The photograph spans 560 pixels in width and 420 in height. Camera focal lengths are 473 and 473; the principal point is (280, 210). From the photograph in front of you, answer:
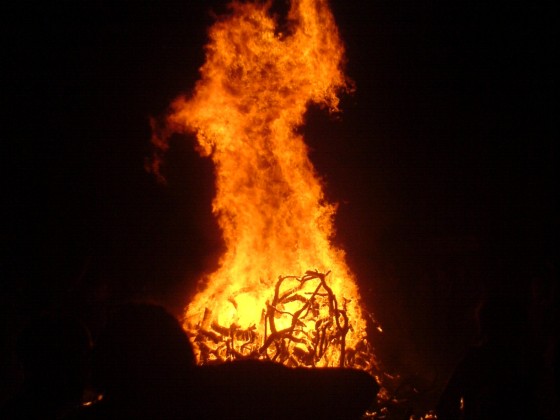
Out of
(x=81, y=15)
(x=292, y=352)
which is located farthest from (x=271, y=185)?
(x=81, y=15)

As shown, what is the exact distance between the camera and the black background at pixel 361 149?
7453 mm

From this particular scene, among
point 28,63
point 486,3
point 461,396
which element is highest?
point 486,3

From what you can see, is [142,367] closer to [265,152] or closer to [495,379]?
[495,379]

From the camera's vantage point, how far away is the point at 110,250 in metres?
8.04

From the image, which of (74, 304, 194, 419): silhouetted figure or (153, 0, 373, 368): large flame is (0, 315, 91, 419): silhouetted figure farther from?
(153, 0, 373, 368): large flame

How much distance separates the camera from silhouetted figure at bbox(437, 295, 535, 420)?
3229 mm

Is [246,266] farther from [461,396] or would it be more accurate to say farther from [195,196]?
[461,396]

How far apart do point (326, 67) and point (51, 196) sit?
4.92m

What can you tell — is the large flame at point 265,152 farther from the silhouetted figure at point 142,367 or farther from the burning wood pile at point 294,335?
the silhouetted figure at point 142,367

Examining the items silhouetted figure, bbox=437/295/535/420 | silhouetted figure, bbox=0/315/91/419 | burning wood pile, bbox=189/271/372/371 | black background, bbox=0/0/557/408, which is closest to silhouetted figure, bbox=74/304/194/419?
silhouetted figure, bbox=0/315/91/419

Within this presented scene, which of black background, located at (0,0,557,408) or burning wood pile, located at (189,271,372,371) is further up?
black background, located at (0,0,557,408)

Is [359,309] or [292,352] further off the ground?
[359,309]

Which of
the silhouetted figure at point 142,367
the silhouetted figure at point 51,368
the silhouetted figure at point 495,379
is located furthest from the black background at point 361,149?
the silhouetted figure at point 142,367

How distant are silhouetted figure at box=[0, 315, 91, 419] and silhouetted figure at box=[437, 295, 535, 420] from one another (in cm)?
230
